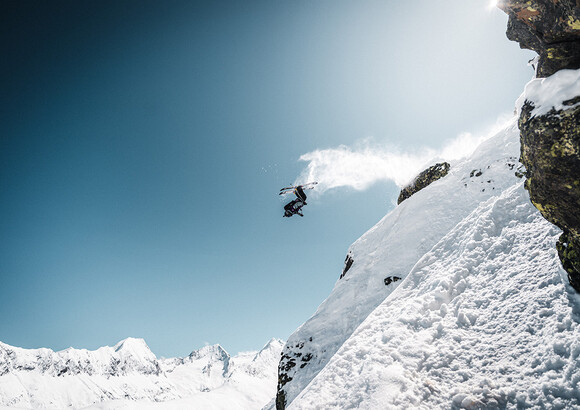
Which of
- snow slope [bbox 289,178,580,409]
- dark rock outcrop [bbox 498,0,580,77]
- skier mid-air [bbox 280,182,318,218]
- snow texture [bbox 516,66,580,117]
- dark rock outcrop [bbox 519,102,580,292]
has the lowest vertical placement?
snow slope [bbox 289,178,580,409]

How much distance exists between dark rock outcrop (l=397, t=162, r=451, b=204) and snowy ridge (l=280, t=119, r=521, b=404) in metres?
1.99

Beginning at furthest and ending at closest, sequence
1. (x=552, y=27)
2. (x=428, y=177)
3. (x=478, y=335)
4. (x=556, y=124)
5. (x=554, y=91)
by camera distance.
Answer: (x=428, y=177) < (x=478, y=335) < (x=552, y=27) < (x=554, y=91) < (x=556, y=124)

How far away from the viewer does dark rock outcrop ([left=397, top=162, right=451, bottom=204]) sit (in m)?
30.2

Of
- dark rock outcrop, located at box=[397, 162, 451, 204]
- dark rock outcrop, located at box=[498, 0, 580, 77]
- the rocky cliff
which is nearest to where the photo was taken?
the rocky cliff

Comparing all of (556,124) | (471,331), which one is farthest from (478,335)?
(556,124)

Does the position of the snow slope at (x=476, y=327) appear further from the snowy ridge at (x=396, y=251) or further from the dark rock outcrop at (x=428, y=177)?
the dark rock outcrop at (x=428, y=177)

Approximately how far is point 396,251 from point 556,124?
16568mm

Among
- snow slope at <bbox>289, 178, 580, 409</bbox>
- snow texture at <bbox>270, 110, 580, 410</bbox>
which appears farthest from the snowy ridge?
snow slope at <bbox>289, 178, 580, 409</bbox>

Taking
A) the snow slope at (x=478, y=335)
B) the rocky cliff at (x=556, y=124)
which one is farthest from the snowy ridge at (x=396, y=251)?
the rocky cliff at (x=556, y=124)

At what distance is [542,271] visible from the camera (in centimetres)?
994

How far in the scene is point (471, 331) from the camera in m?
10.3

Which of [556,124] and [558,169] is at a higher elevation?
[556,124]

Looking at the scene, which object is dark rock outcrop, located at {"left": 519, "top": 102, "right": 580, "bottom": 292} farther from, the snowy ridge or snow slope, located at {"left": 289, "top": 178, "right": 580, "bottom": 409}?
the snowy ridge

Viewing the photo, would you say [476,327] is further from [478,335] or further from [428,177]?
[428,177]
